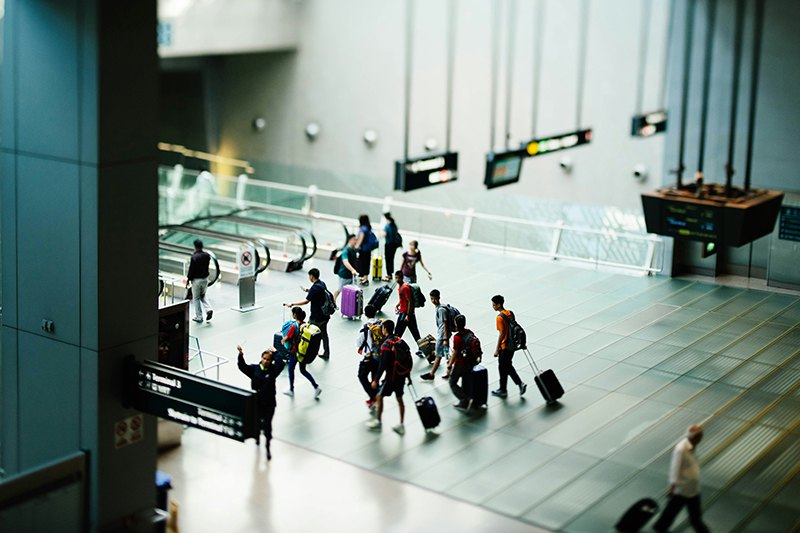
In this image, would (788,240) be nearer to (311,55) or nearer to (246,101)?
(311,55)

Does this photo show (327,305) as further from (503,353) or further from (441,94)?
(441,94)

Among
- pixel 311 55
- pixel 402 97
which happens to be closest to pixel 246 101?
pixel 311 55

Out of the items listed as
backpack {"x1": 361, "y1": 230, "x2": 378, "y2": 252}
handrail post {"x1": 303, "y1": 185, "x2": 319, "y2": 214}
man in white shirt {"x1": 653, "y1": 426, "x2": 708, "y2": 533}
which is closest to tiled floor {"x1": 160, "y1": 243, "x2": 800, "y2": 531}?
man in white shirt {"x1": 653, "y1": 426, "x2": 708, "y2": 533}

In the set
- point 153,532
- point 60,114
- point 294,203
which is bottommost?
point 153,532

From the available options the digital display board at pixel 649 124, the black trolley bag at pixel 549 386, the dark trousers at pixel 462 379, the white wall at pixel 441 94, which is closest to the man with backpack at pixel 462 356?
the dark trousers at pixel 462 379

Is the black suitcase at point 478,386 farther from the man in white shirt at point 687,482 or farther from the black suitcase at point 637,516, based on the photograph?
the man in white shirt at point 687,482

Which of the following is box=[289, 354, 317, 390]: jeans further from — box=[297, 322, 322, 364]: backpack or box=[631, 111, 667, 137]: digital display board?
box=[631, 111, 667, 137]: digital display board

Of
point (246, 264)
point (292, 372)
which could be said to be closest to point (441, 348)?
point (292, 372)

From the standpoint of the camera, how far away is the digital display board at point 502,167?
17172 millimetres

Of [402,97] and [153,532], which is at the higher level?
[402,97]

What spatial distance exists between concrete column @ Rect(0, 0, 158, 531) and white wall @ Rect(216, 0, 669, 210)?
1596cm

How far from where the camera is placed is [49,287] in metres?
10.1

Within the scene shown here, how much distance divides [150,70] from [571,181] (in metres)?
16.6

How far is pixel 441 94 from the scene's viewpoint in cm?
→ 2686
